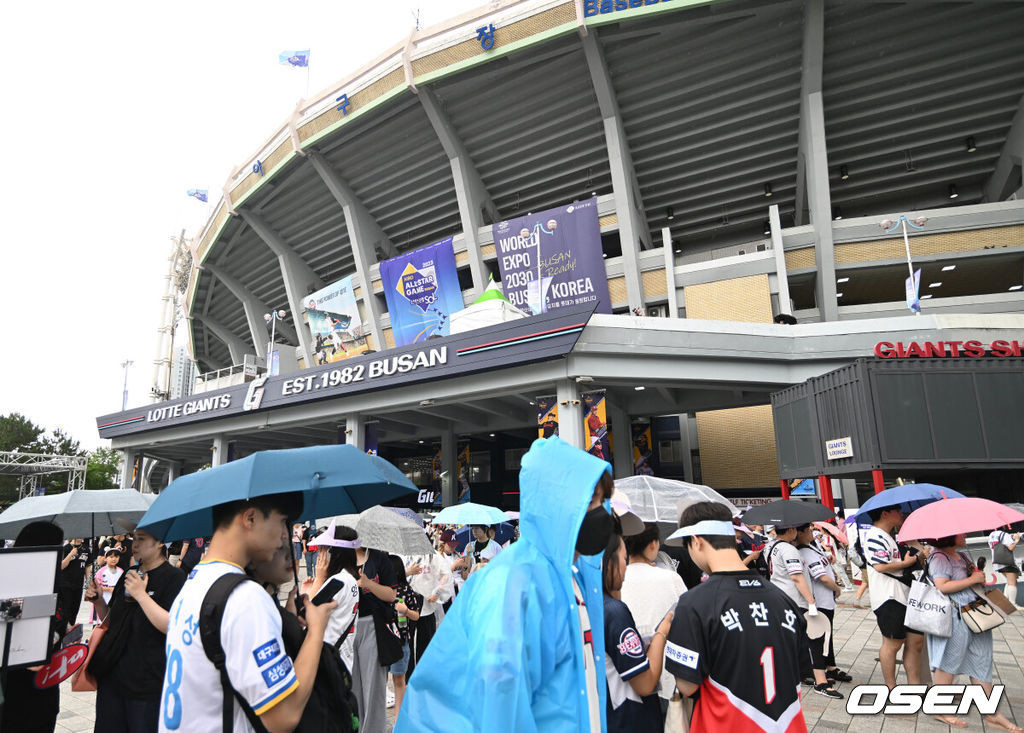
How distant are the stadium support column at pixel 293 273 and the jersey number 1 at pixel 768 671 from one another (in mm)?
33788

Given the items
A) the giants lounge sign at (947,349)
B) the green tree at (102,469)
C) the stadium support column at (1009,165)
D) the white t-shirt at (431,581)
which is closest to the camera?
the white t-shirt at (431,581)

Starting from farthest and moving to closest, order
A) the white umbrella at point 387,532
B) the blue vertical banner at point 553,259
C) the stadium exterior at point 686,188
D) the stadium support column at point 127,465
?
the stadium support column at point 127,465, the blue vertical banner at point 553,259, the stadium exterior at point 686,188, the white umbrella at point 387,532

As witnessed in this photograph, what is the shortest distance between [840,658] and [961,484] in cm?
1680

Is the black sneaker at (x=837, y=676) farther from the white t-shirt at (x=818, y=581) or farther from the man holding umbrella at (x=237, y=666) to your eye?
the man holding umbrella at (x=237, y=666)

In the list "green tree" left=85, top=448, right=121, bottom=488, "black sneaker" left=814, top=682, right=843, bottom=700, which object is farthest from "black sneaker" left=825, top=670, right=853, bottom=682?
"green tree" left=85, top=448, right=121, bottom=488

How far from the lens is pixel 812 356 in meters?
17.0

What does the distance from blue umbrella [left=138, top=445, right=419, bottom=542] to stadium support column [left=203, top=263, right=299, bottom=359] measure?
1523 inches

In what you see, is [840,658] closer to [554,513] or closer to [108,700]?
[554,513]

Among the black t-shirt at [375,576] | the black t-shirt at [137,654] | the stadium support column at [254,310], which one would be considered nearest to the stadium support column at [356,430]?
Answer: the black t-shirt at [375,576]

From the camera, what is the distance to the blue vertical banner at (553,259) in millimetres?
24516

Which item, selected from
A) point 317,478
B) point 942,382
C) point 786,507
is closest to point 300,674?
point 317,478

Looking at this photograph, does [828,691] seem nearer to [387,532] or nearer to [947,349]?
[387,532]

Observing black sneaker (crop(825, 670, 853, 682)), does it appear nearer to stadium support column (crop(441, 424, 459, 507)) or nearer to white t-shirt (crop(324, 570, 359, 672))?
white t-shirt (crop(324, 570, 359, 672))

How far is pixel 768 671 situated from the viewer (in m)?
2.68
